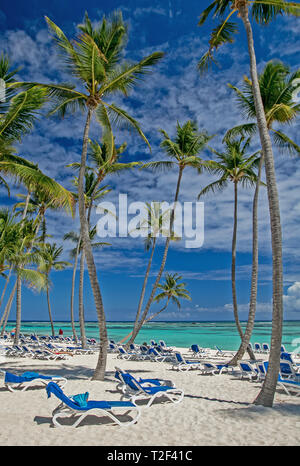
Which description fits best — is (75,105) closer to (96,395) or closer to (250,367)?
(96,395)

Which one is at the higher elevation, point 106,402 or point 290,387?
point 106,402

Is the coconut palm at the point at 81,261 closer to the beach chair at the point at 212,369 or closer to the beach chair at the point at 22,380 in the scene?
the beach chair at the point at 212,369

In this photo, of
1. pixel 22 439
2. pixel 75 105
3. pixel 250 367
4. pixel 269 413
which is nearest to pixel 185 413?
pixel 269 413

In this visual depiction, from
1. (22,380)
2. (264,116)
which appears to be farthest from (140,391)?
(264,116)

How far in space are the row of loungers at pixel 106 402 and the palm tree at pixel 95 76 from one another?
1958 mm

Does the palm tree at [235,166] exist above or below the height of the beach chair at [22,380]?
above

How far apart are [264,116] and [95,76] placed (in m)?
5.06

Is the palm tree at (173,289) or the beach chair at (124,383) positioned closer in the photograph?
the beach chair at (124,383)

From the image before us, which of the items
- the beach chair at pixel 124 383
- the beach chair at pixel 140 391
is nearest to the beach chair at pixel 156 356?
the beach chair at pixel 124 383

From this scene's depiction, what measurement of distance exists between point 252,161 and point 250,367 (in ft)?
27.7

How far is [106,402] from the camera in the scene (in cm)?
560

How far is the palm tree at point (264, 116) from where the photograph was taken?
6445 mm

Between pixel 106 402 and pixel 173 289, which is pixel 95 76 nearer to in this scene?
pixel 106 402

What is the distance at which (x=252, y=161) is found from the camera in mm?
14562
